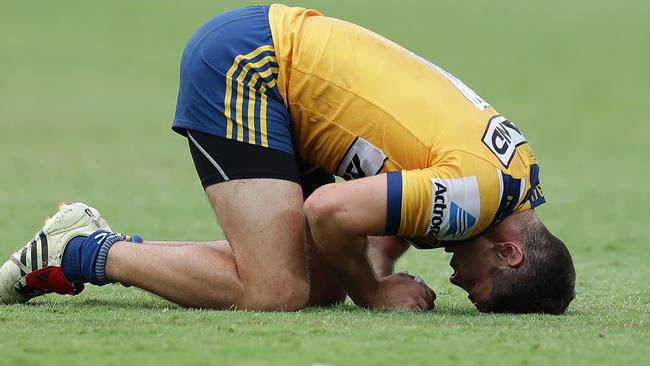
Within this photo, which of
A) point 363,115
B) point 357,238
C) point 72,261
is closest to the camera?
point 357,238

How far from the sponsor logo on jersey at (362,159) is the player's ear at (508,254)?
68cm

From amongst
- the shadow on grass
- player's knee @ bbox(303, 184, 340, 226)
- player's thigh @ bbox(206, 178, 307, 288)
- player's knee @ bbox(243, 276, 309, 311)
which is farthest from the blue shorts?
the shadow on grass

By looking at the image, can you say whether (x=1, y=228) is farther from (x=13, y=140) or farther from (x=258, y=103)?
(x=13, y=140)

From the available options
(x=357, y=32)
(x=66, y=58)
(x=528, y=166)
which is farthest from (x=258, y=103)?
(x=66, y=58)

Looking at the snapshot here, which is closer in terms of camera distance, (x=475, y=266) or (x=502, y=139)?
(x=502, y=139)

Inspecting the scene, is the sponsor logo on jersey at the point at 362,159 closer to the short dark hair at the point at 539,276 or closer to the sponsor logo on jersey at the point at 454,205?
the sponsor logo on jersey at the point at 454,205

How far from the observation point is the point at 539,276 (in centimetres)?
554

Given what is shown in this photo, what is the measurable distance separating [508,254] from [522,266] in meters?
0.09

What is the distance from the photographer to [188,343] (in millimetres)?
4574

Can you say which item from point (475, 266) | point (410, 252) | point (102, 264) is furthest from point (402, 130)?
point (410, 252)

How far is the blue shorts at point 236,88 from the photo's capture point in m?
5.72

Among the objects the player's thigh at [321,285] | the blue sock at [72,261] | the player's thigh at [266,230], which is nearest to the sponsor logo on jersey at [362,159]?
the player's thigh at [266,230]

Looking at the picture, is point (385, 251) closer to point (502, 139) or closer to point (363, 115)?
point (363, 115)

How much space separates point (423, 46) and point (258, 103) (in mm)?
21602
